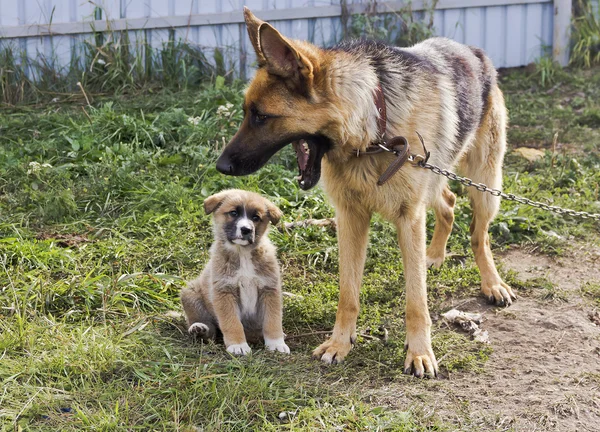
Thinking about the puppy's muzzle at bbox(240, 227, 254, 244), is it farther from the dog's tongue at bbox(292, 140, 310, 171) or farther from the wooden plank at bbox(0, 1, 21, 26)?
the wooden plank at bbox(0, 1, 21, 26)

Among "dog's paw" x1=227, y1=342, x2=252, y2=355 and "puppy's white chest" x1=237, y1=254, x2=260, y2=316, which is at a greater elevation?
"puppy's white chest" x1=237, y1=254, x2=260, y2=316

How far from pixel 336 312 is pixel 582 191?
10.7 feet

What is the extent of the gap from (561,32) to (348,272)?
21.1 feet

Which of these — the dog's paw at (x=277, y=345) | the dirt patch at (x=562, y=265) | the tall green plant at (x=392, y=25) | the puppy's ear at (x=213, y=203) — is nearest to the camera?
the dog's paw at (x=277, y=345)

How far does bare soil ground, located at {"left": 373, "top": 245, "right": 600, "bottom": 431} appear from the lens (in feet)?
11.7

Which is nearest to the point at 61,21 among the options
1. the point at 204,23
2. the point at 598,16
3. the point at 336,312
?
the point at 204,23

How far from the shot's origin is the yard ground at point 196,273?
356 cm

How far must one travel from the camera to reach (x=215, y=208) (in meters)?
4.49

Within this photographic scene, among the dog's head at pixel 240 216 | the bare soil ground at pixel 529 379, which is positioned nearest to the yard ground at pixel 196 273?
the bare soil ground at pixel 529 379

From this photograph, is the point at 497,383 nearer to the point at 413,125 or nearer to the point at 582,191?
the point at 413,125

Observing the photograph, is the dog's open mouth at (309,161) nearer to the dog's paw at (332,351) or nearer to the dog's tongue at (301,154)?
the dog's tongue at (301,154)

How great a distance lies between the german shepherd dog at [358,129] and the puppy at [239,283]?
391mm

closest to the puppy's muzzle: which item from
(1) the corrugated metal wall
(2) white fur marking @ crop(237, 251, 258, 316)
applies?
(2) white fur marking @ crop(237, 251, 258, 316)

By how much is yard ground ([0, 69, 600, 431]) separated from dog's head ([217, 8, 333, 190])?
114 centimetres
